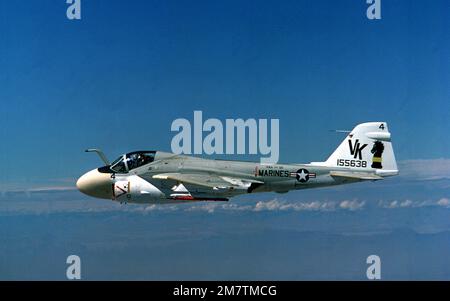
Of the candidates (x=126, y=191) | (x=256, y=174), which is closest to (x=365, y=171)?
(x=256, y=174)

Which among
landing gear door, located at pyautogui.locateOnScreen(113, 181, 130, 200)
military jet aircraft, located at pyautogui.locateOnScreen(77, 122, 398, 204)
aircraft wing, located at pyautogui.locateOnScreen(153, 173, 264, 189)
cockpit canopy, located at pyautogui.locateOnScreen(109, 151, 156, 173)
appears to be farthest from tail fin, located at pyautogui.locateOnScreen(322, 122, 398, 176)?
landing gear door, located at pyautogui.locateOnScreen(113, 181, 130, 200)

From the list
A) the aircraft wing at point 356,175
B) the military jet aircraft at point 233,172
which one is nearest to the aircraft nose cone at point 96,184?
the military jet aircraft at point 233,172

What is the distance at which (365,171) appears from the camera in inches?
944

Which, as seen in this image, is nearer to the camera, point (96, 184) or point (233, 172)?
point (233, 172)

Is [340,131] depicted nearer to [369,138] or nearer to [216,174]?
[369,138]

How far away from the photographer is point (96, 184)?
80.2ft

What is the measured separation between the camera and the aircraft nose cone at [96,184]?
24.3 metres

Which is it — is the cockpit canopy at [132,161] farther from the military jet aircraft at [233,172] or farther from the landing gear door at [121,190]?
the landing gear door at [121,190]

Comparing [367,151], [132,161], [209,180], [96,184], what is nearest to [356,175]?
[367,151]

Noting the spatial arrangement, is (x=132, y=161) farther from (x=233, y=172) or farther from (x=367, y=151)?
(x=367, y=151)

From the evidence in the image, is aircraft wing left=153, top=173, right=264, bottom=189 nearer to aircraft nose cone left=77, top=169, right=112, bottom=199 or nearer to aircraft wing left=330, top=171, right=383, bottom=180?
aircraft nose cone left=77, top=169, right=112, bottom=199

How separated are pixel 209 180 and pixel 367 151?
6.56 metres

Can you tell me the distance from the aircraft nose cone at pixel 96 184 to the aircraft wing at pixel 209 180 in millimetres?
2130

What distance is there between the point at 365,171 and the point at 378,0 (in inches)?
274
